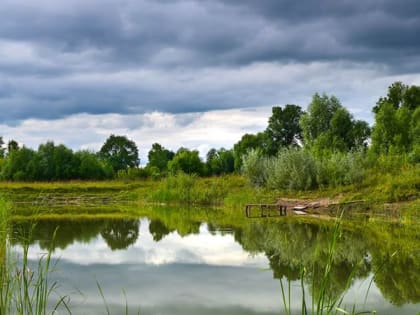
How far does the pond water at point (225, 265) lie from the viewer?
7.79m

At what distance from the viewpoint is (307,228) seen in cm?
1742

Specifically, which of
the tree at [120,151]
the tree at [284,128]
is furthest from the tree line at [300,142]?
the tree at [120,151]

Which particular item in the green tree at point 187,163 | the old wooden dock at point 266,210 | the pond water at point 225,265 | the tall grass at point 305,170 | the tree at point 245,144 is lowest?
the pond water at point 225,265

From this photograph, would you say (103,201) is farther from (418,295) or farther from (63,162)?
(418,295)

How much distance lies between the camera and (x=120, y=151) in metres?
80.6

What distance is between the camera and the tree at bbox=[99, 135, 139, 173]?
7969 centimetres

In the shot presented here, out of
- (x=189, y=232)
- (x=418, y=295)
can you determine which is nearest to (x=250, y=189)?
(x=189, y=232)

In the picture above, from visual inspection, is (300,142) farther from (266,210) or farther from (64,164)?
(266,210)

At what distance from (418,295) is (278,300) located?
2.22 m

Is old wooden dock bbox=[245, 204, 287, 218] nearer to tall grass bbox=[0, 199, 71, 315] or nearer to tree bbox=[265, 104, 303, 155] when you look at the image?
tall grass bbox=[0, 199, 71, 315]

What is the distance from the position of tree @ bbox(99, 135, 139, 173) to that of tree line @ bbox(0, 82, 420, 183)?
61.4 feet

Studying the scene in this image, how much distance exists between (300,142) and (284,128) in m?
2.40

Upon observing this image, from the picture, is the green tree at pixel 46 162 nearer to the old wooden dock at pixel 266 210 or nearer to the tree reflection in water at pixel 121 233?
the old wooden dock at pixel 266 210

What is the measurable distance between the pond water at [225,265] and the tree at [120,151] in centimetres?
5990
